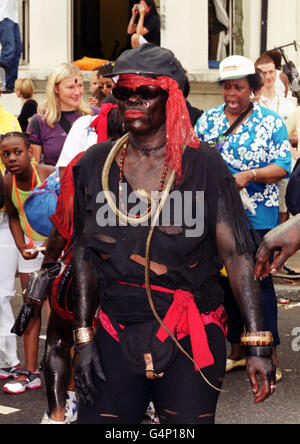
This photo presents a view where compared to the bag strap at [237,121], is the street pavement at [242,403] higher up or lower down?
lower down

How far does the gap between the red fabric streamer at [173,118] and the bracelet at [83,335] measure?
0.66 metres

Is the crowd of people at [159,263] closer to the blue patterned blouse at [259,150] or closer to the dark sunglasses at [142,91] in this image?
the dark sunglasses at [142,91]

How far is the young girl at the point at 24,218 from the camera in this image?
5.50 metres

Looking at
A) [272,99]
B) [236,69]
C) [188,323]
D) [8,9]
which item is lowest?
[188,323]

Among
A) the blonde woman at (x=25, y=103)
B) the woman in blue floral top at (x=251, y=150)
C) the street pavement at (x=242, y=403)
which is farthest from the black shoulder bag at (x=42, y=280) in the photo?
the blonde woman at (x=25, y=103)

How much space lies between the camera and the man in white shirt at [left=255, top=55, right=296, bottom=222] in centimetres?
905

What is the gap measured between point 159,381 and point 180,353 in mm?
→ 127

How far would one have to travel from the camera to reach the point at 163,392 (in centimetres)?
291

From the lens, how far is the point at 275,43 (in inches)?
524

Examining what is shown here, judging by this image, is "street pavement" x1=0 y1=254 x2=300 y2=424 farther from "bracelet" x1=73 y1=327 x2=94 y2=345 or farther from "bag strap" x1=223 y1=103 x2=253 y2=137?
"bracelet" x1=73 y1=327 x2=94 y2=345

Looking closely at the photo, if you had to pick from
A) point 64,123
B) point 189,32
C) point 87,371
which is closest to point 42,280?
point 87,371

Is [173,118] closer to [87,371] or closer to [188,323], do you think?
[188,323]

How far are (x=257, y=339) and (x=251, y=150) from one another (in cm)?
294
